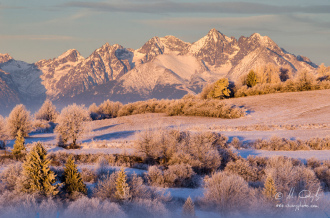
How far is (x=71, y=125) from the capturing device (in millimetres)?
23859

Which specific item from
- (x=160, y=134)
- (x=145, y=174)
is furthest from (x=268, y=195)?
(x=160, y=134)

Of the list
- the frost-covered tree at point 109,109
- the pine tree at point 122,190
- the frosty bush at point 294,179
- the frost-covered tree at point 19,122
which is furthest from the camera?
the frost-covered tree at point 109,109

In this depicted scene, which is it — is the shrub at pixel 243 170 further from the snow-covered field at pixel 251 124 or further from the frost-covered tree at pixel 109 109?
the frost-covered tree at pixel 109 109

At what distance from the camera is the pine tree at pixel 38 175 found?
1083cm

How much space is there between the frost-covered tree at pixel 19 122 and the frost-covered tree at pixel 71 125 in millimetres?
4767

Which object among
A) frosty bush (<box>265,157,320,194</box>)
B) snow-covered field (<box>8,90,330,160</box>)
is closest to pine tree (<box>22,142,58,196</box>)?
frosty bush (<box>265,157,320,194</box>)

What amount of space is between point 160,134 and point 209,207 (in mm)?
7053

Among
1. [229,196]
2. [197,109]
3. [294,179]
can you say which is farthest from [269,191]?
[197,109]

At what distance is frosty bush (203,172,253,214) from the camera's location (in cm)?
1075

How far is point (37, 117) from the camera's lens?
44.5 m

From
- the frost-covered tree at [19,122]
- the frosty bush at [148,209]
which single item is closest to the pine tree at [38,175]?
the frosty bush at [148,209]

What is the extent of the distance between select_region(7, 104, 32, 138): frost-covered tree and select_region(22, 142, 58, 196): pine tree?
1720 cm

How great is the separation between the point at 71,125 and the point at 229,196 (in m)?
15.1

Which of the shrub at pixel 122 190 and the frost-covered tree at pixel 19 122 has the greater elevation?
the frost-covered tree at pixel 19 122
